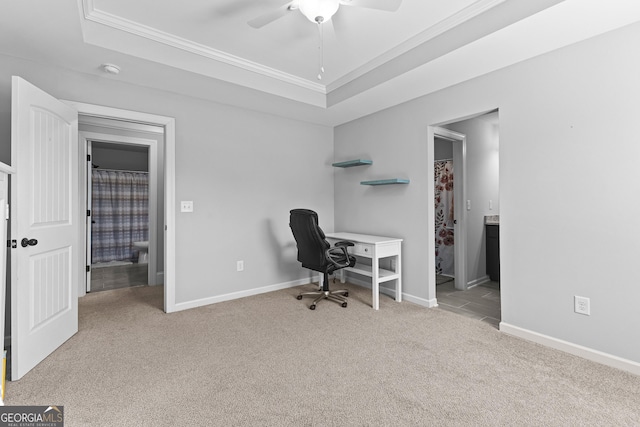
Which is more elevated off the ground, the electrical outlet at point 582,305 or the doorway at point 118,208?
the doorway at point 118,208

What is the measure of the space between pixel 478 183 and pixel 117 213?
6.69m

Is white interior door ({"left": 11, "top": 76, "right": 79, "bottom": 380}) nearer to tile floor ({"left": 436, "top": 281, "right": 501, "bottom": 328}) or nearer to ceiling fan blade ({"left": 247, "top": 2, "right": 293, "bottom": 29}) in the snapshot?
ceiling fan blade ({"left": 247, "top": 2, "right": 293, "bottom": 29})

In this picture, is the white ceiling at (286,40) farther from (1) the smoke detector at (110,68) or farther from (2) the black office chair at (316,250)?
(2) the black office chair at (316,250)

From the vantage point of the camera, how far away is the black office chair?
3145 mm

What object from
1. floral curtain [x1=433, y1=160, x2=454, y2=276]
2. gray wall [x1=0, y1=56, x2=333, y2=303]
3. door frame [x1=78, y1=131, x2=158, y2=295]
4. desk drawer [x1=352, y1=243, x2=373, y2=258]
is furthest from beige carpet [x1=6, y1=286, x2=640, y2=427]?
floral curtain [x1=433, y1=160, x2=454, y2=276]

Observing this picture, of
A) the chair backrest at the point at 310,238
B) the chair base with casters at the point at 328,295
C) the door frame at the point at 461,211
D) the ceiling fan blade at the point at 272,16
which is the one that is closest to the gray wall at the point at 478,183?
the door frame at the point at 461,211

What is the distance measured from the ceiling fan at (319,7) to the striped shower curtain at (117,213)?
5.65 metres

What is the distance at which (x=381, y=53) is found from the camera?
9.64ft

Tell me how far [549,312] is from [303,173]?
10.0 ft

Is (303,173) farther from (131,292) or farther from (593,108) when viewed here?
(593,108)

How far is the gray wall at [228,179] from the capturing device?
9.96ft

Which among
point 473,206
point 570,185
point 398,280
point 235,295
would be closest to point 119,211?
point 235,295

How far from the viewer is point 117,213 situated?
20.8ft

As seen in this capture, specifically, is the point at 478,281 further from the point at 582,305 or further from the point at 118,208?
the point at 118,208
